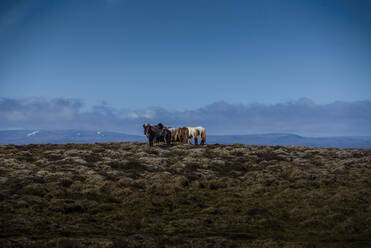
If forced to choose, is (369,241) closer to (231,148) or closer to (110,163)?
(110,163)

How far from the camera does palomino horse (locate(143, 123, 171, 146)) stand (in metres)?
48.1

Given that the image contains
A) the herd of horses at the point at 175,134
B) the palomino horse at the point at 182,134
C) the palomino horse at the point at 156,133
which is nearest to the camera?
the palomino horse at the point at 156,133

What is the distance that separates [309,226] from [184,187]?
1137 centimetres

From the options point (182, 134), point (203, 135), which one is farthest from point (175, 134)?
point (203, 135)

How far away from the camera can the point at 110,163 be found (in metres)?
35.3

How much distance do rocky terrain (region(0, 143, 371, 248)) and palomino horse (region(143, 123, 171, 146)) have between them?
30.7ft

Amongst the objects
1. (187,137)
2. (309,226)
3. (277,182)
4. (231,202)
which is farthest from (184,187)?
(187,137)

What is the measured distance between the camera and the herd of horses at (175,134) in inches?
1946

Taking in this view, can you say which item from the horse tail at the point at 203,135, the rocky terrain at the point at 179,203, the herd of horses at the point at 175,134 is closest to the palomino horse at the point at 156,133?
the herd of horses at the point at 175,134

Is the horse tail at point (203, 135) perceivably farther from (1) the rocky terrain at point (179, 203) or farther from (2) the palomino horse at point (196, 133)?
(1) the rocky terrain at point (179, 203)

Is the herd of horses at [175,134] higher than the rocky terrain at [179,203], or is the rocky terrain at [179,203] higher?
the herd of horses at [175,134]

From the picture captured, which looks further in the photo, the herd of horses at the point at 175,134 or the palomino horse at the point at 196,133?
the palomino horse at the point at 196,133

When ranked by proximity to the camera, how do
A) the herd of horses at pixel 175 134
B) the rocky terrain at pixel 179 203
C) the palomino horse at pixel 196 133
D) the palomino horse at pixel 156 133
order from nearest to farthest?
the rocky terrain at pixel 179 203, the palomino horse at pixel 156 133, the herd of horses at pixel 175 134, the palomino horse at pixel 196 133

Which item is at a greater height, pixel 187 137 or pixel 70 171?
pixel 187 137
